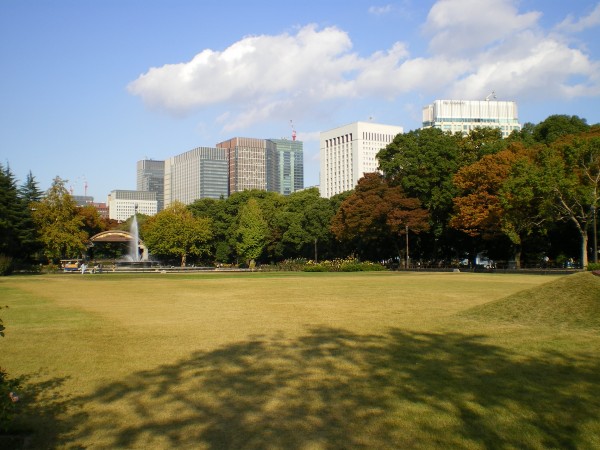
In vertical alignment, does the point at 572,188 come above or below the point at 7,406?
above

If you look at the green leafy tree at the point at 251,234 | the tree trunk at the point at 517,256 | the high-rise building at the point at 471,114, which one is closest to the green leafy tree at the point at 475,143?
the tree trunk at the point at 517,256

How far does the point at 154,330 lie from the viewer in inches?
454

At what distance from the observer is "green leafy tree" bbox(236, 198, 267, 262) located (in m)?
73.8

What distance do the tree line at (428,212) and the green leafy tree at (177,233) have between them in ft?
0.52

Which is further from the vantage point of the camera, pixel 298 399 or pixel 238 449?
pixel 298 399

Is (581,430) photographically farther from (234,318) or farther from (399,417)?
(234,318)

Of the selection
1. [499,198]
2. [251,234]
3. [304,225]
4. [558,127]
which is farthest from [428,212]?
[251,234]

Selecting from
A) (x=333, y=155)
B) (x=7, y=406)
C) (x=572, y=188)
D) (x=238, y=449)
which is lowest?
(x=238, y=449)

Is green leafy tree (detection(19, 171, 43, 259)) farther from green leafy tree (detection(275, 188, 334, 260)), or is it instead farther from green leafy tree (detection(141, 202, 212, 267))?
green leafy tree (detection(275, 188, 334, 260))

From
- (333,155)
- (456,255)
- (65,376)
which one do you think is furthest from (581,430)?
(333,155)

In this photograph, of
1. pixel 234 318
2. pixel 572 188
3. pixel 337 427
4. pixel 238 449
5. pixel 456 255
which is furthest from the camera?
pixel 456 255

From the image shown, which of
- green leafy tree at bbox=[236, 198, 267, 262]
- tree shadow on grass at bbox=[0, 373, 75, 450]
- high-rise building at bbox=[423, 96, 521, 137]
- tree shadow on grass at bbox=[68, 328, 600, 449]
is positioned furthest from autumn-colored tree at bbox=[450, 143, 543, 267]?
high-rise building at bbox=[423, 96, 521, 137]

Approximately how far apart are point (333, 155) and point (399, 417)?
646 ft

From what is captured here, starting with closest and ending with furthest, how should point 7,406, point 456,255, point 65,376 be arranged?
1. point 7,406
2. point 65,376
3. point 456,255
